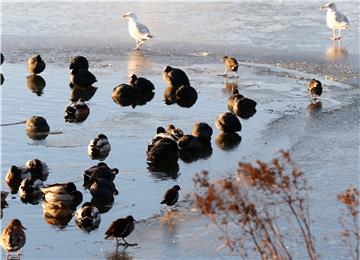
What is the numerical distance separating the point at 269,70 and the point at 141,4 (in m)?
10.4

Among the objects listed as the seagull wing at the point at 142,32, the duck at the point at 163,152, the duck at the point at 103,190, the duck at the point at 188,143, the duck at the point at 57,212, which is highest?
the seagull wing at the point at 142,32

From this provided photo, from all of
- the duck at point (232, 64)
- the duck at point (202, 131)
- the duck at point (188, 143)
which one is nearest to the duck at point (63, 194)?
the duck at point (188, 143)

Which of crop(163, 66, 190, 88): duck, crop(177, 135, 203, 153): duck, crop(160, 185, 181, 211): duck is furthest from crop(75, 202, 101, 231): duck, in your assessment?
crop(163, 66, 190, 88): duck

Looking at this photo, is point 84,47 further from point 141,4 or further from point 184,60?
point 141,4

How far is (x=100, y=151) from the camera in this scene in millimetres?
13305

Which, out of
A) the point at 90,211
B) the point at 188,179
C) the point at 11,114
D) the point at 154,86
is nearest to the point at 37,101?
the point at 11,114

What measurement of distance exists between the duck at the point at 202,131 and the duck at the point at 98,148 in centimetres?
174

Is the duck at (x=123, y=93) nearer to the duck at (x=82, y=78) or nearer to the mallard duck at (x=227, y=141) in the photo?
the duck at (x=82, y=78)

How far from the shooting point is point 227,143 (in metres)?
14.4

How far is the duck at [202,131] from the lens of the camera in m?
14.1

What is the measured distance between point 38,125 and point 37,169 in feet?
9.35

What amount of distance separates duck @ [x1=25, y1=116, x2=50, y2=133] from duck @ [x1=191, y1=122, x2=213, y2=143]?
9.07ft

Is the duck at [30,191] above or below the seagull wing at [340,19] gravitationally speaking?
below

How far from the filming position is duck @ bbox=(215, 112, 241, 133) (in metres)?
14.9
